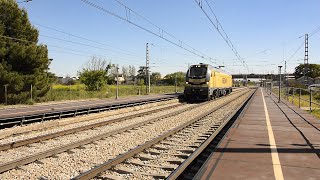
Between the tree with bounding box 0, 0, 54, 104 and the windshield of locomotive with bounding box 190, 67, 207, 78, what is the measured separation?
548 inches

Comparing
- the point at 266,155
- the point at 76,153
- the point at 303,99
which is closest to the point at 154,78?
the point at 303,99

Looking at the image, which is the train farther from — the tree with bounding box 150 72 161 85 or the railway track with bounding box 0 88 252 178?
the tree with bounding box 150 72 161 85

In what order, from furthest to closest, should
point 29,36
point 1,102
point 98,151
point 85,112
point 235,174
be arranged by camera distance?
point 29,36 < point 1,102 < point 85,112 < point 98,151 < point 235,174

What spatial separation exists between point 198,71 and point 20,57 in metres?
15.9

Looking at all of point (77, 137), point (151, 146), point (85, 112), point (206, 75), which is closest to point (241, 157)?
point (151, 146)

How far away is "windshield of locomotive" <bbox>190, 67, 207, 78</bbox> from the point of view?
29062 mm

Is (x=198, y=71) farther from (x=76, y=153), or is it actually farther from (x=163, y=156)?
(x=76, y=153)

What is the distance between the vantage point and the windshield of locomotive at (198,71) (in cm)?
2906

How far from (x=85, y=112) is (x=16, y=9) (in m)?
17.1

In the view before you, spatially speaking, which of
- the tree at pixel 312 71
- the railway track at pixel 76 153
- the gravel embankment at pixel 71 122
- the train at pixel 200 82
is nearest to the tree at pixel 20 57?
the gravel embankment at pixel 71 122

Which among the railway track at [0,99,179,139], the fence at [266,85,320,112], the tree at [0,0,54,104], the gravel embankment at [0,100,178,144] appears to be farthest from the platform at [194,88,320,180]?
the tree at [0,0,54,104]

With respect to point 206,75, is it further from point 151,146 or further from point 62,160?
point 62,160

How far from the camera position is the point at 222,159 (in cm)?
661

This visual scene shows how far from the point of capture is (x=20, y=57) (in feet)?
90.5
